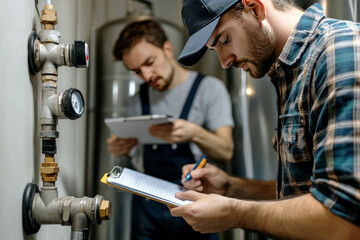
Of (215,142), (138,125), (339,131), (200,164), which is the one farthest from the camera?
→ (215,142)

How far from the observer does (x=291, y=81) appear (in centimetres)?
78

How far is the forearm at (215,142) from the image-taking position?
1367 millimetres

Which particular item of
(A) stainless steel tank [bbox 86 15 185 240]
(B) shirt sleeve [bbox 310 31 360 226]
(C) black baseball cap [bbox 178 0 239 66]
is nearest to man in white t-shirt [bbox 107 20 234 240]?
(A) stainless steel tank [bbox 86 15 185 240]

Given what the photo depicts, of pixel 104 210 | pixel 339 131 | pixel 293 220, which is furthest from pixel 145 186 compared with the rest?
pixel 339 131

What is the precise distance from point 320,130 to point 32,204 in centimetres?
57

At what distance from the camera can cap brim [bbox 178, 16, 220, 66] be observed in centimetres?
77

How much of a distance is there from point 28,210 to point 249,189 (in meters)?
0.64

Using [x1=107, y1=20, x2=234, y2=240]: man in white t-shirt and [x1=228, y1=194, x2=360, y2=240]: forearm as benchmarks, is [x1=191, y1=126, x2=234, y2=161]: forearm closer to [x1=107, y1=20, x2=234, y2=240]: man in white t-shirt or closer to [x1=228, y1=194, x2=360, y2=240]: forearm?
[x1=107, y1=20, x2=234, y2=240]: man in white t-shirt

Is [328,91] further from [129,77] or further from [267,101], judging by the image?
[129,77]

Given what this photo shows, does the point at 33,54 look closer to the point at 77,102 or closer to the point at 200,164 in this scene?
the point at 77,102

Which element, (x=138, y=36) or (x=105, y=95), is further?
(x=105, y=95)

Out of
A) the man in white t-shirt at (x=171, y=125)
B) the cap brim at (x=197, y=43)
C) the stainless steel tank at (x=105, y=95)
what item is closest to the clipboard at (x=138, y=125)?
the man in white t-shirt at (x=171, y=125)

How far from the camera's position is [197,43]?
2.58 ft

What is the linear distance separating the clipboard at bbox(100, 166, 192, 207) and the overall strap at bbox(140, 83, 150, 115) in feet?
2.10
